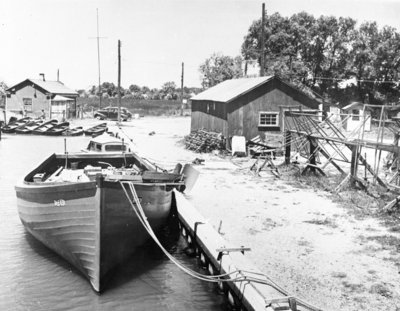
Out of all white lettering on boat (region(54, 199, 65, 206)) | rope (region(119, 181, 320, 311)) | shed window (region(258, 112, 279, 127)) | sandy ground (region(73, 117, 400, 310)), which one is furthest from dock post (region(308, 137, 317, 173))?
white lettering on boat (region(54, 199, 65, 206))

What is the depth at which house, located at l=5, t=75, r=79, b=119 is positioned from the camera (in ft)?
174

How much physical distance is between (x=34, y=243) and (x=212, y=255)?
558 cm

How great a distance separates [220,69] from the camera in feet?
204

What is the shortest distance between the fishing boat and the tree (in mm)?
50473

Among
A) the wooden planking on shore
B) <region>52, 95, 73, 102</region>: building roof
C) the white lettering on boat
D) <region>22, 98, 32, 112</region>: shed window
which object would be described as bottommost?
the wooden planking on shore

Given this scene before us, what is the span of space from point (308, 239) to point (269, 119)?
54.9ft

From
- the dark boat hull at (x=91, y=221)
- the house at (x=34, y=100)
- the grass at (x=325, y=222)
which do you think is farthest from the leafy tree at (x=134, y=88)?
the dark boat hull at (x=91, y=221)

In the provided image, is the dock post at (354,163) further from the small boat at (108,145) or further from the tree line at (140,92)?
the tree line at (140,92)

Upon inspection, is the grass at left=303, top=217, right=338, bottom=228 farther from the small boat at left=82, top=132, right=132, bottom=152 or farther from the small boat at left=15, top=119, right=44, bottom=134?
the small boat at left=15, top=119, right=44, bottom=134

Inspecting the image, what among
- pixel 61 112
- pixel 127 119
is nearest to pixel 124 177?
pixel 61 112

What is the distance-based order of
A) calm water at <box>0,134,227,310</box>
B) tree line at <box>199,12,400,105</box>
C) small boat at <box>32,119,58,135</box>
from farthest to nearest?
tree line at <box>199,12,400,105</box>
small boat at <box>32,119,58,135</box>
calm water at <box>0,134,227,310</box>

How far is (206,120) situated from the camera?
31.0 meters

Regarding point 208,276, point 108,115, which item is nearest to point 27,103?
point 108,115

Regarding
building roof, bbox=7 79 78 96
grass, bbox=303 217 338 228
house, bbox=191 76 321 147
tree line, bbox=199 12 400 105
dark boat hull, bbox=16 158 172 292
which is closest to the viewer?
dark boat hull, bbox=16 158 172 292
